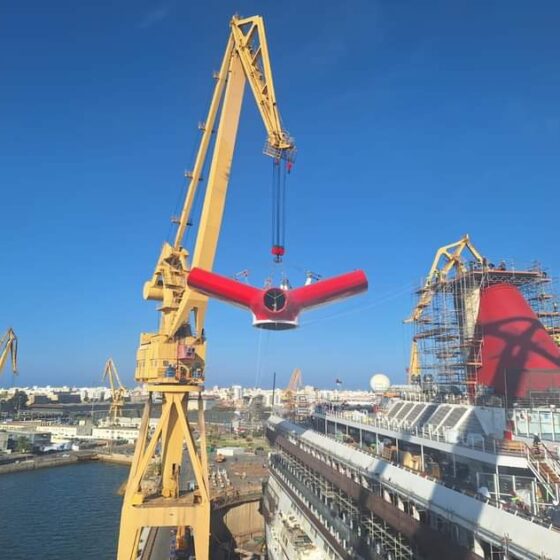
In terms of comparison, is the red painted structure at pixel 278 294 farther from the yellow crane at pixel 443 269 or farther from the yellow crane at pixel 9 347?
the yellow crane at pixel 9 347

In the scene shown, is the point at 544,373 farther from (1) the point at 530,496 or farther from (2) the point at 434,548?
(2) the point at 434,548

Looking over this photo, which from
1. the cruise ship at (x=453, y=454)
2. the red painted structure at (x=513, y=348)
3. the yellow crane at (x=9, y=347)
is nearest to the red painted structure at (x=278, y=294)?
the cruise ship at (x=453, y=454)

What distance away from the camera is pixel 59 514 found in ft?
155

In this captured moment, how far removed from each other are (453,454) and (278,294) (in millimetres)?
16576

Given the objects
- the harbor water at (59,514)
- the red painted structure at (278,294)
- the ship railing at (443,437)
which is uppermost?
the red painted structure at (278,294)

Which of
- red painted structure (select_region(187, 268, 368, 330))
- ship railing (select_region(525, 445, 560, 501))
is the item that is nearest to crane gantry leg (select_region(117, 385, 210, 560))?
ship railing (select_region(525, 445, 560, 501))

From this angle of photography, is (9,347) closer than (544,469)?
No

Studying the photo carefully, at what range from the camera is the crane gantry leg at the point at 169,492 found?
70.5ft

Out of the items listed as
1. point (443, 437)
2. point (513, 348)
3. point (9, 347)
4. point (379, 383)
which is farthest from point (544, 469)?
point (9, 347)

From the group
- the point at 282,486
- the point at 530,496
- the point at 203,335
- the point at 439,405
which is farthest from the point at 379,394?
the point at 530,496

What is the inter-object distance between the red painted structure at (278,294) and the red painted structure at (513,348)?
67.2 feet

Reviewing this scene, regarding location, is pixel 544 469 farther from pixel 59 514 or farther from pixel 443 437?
pixel 59 514

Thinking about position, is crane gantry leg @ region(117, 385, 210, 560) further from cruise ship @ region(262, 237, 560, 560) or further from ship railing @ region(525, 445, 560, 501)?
ship railing @ region(525, 445, 560, 501)

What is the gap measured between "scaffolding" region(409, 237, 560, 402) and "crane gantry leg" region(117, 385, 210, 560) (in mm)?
18285
